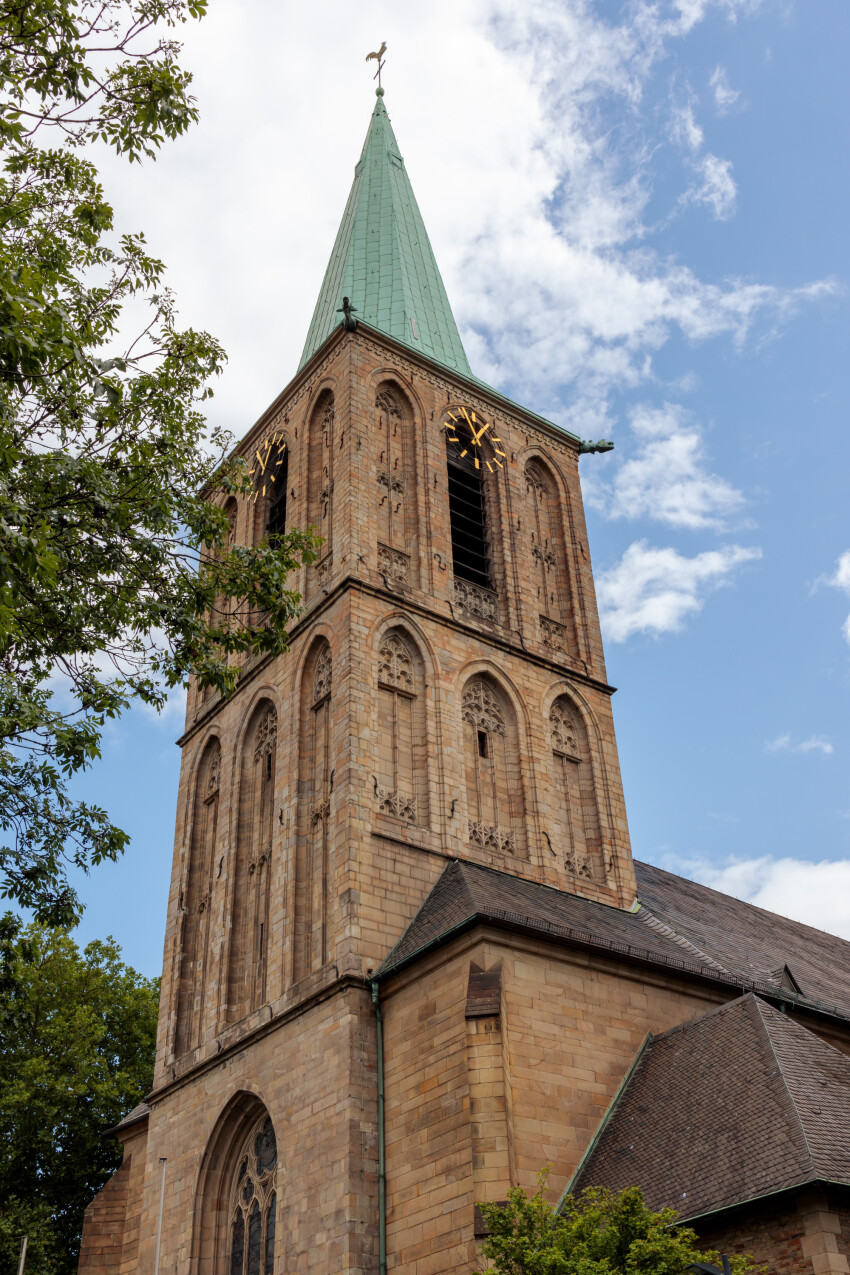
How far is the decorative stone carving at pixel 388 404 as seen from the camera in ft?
89.7

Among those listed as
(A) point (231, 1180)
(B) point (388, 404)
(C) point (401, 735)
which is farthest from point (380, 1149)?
(B) point (388, 404)

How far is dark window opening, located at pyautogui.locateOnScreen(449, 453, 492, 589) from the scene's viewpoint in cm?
2680

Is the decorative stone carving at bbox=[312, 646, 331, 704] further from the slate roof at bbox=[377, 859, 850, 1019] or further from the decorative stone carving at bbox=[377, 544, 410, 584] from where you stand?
the slate roof at bbox=[377, 859, 850, 1019]

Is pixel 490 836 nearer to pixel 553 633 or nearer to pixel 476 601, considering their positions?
pixel 476 601

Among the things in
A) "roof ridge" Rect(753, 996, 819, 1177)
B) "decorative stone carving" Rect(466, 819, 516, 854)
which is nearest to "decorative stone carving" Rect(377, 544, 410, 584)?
"decorative stone carving" Rect(466, 819, 516, 854)

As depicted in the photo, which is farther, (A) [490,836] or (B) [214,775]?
(B) [214,775]

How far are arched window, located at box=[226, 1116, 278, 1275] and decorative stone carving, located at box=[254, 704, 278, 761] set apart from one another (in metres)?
7.25

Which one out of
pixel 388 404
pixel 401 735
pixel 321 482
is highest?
pixel 388 404

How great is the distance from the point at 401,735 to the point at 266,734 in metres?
3.51

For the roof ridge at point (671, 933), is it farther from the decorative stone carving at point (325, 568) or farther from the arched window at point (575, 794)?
the decorative stone carving at point (325, 568)

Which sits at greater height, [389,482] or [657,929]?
[389,482]

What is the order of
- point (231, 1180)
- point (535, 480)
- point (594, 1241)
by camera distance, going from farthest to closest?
point (535, 480), point (231, 1180), point (594, 1241)

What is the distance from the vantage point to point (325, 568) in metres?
24.6

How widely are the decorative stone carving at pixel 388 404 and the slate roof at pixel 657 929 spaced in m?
10.7
